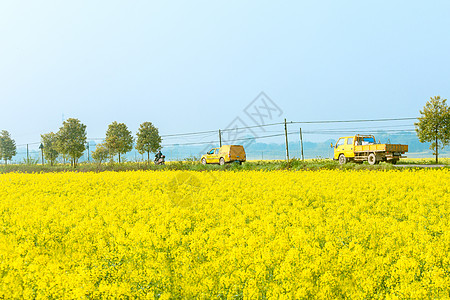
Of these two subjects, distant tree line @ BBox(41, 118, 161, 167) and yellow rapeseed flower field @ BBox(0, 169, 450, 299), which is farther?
distant tree line @ BBox(41, 118, 161, 167)

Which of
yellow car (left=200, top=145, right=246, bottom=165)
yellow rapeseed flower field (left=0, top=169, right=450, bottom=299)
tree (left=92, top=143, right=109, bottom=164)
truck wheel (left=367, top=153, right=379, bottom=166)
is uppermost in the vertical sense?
tree (left=92, top=143, right=109, bottom=164)

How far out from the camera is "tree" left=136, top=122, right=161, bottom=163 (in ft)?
184

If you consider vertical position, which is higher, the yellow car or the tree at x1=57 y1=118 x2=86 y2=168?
the tree at x1=57 y1=118 x2=86 y2=168

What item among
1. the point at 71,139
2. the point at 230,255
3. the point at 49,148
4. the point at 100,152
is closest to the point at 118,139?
the point at 100,152

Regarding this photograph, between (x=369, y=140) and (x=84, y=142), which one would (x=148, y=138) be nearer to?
(x=84, y=142)

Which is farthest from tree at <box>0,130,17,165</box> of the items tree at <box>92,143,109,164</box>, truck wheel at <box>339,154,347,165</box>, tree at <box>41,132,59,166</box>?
truck wheel at <box>339,154,347,165</box>

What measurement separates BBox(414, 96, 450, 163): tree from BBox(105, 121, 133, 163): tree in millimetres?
45812

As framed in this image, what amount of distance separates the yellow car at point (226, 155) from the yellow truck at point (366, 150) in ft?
29.8

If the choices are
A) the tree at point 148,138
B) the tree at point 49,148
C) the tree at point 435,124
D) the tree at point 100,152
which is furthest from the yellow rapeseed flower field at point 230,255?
the tree at point 49,148

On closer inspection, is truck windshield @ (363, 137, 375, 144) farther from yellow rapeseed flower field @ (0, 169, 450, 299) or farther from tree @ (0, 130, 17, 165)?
tree @ (0, 130, 17, 165)

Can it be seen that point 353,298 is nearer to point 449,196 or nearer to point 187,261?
point 187,261

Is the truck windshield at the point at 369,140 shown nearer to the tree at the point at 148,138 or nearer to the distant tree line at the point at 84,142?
the distant tree line at the point at 84,142

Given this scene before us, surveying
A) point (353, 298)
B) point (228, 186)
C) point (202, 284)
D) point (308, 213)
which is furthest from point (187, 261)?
point (228, 186)

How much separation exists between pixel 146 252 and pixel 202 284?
64.0 inches
